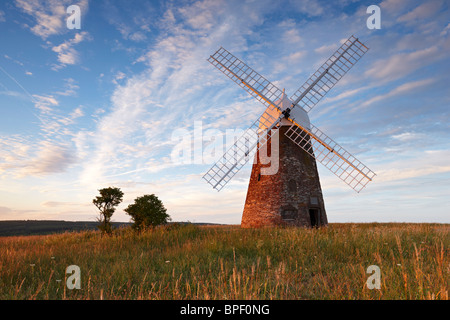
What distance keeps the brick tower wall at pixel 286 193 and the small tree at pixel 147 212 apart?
4780 mm

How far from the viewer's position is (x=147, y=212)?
49.7 ft

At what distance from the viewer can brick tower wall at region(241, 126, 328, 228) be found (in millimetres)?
15945

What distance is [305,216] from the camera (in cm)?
1603

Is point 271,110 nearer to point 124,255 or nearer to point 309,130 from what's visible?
point 309,130

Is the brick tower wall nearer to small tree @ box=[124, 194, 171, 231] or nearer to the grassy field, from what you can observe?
small tree @ box=[124, 194, 171, 231]

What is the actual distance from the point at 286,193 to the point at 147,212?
7.46 metres

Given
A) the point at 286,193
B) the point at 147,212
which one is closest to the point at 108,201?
the point at 147,212

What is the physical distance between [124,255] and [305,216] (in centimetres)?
1042

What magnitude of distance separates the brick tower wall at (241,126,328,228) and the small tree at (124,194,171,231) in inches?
188

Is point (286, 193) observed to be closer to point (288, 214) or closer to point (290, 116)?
point (288, 214)

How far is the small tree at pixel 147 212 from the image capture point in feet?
49.4

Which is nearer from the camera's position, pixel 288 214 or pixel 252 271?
pixel 252 271
